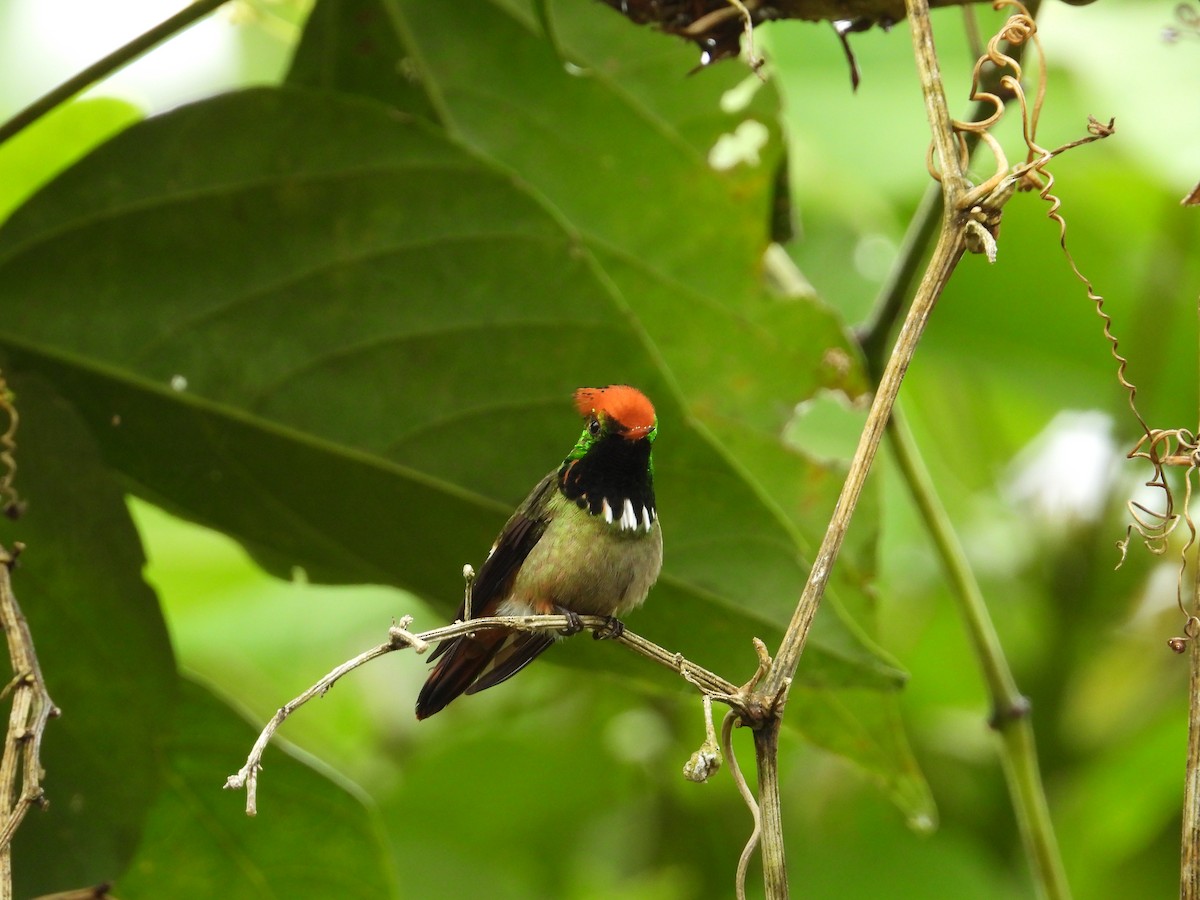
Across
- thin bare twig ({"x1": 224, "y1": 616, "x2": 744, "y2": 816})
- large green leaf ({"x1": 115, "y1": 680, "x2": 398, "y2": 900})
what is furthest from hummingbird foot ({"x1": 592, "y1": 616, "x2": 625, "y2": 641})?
large green leaf ({"x1": 115, "y1": 680, "x2": 398, "y2": 900})

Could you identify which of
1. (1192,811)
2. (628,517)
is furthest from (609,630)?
(1192,811)

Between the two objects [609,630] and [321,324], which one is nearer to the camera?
[609,630]

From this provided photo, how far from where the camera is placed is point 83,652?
5.56 ft

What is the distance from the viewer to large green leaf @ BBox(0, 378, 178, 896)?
1.65m

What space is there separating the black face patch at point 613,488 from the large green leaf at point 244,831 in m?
0.82

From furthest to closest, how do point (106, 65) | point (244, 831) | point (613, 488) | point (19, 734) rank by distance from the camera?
point (244, 831), point (106, 65), point (613, 488), point (19, 734)

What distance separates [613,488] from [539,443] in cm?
35

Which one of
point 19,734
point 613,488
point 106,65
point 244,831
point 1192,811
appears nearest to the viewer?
point 1192,811

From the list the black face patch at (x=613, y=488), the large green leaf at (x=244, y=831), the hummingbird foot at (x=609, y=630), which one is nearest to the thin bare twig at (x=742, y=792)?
the hummingbird foot at (x=609, y=630)

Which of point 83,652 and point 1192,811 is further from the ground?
point 1192,811

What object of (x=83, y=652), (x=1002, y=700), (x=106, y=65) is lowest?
(x=1002, y=700)

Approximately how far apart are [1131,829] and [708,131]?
1700 millimetres

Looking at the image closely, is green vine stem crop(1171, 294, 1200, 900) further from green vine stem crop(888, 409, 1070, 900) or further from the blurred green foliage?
green vine stem crop(888, 409, 1070, 900)

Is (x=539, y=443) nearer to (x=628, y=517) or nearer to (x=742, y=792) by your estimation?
(x=628, y=517)
